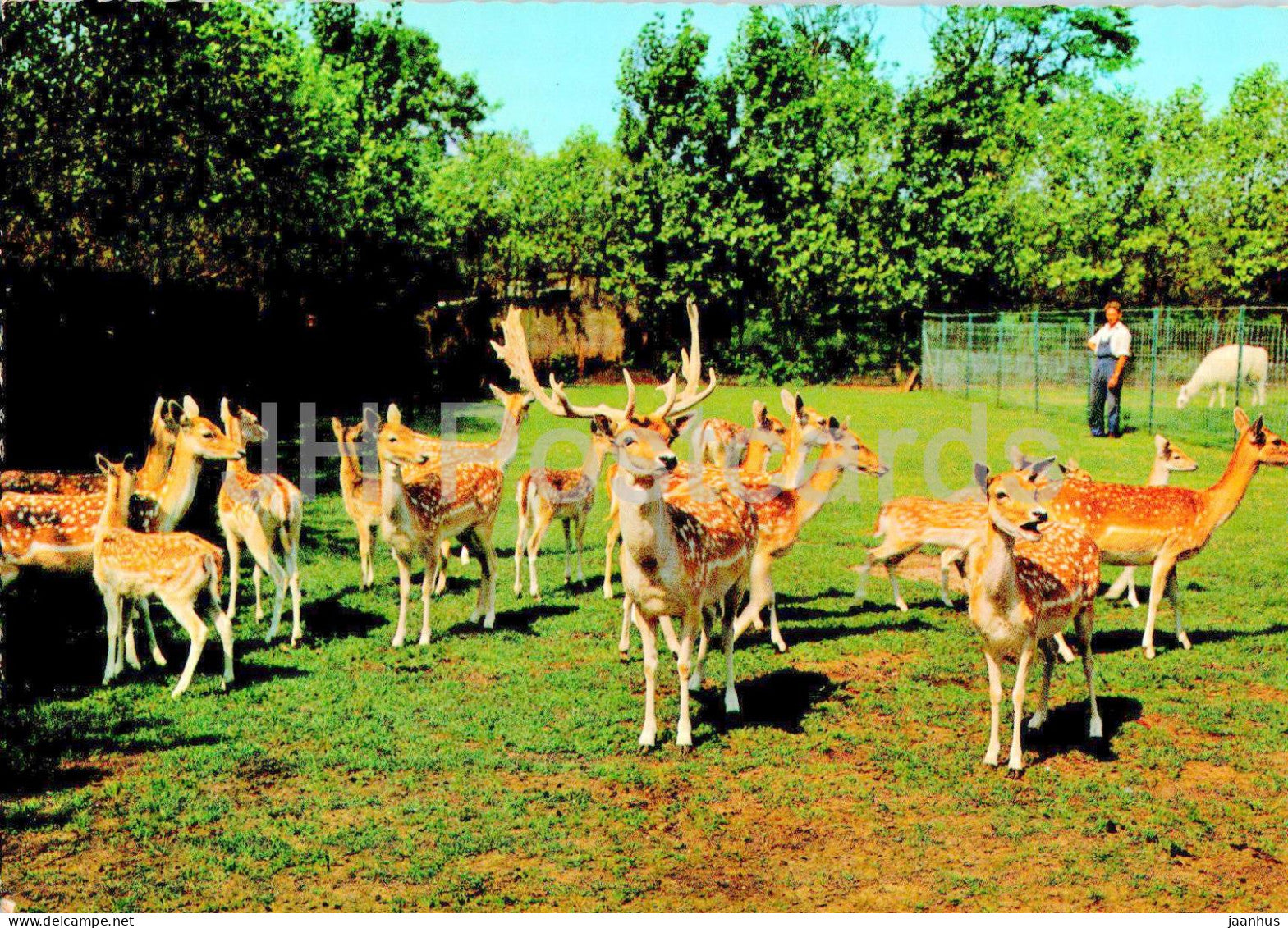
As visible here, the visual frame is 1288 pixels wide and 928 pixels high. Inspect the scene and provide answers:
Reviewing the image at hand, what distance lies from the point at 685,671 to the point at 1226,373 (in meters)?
17.7

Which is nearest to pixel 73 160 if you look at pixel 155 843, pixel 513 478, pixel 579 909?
pixel 513 478

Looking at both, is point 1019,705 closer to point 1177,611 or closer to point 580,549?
point 1177,611

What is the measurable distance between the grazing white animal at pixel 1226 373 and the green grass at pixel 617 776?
1217 cm

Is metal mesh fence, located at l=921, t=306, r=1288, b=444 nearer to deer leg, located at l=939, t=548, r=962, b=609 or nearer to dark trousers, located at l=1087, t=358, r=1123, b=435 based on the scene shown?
dark trousers, located at l=1087, t=358, r=1123, b=435

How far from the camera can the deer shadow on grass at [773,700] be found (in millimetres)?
7445

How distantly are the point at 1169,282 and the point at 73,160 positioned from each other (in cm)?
3068

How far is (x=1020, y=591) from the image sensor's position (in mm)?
6629

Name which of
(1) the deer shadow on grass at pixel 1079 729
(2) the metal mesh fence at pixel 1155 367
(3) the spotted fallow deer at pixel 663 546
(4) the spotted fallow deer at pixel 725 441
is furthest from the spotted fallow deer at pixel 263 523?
(2) the metal mesh fence at pixel 1155 367

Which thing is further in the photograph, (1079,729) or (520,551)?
(520,551)

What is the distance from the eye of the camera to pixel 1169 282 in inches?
1378

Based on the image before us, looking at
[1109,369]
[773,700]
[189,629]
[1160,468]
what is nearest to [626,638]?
[773,700]

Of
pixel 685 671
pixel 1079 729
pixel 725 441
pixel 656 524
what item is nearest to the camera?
pixel 656 524

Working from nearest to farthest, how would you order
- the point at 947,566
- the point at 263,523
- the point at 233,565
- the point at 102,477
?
the point at 263,523, the point at 233,565, the point at 102,477, the point at 947,566

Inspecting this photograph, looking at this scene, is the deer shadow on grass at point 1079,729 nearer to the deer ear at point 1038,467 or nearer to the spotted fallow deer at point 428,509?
the deer ear at point 1038,467
